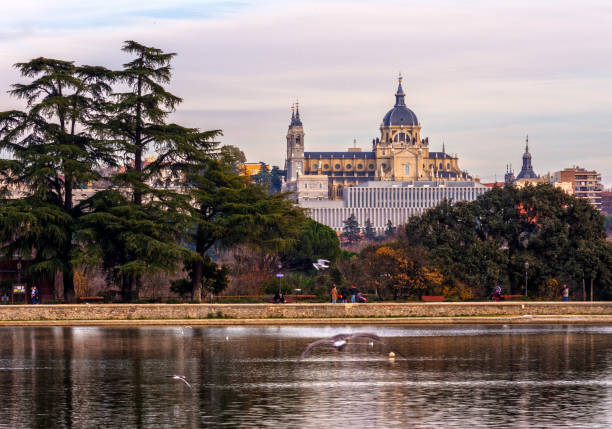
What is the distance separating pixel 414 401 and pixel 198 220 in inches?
1368

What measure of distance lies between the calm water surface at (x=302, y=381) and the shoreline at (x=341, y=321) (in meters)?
5.04

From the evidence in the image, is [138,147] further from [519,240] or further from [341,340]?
[341,340]

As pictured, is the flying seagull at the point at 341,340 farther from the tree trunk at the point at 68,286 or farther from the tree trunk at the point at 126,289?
the tree trunk at the point at 68,286

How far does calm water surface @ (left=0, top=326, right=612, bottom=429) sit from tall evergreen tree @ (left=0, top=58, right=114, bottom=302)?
14.0 m

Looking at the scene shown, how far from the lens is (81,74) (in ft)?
205

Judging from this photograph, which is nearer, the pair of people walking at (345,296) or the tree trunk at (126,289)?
the pair of people walking at (345,296)

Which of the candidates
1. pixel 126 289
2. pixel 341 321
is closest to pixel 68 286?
pixel 126 289

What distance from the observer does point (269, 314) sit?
51.5 metres

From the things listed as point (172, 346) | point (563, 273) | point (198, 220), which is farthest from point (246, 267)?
point (172, 346)

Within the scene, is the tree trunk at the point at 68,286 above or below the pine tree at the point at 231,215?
below

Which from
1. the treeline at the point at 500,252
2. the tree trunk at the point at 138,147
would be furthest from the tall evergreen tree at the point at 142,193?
the treeline at the point at 500,252

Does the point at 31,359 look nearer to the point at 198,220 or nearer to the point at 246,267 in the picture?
the point at 198,220

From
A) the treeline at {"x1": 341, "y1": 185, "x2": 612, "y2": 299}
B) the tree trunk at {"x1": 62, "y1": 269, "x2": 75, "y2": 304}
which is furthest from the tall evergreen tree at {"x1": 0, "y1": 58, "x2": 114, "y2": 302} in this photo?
the treeline at {"x1": 341, "y1": 185, "x2": 612, "y2": 299}

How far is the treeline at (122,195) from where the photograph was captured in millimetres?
57625
